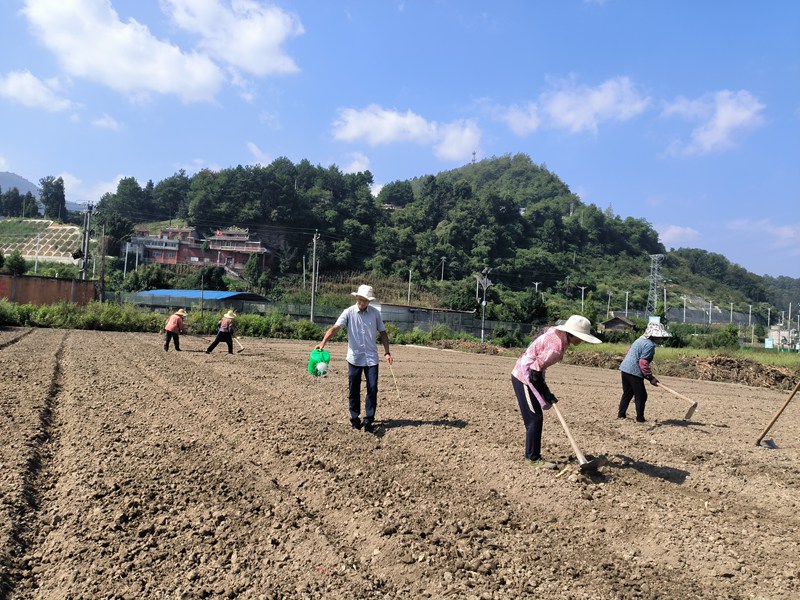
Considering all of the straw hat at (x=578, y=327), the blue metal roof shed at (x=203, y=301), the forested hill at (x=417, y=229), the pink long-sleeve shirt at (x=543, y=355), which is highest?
the forested hill at (x=417, y=229)

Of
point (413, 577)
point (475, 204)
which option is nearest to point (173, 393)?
point (413, 577)

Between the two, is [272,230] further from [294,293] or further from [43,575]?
[43,575]

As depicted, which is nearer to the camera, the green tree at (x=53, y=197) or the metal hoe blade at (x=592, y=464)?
the metal hoe blade at (x=592, y=464)

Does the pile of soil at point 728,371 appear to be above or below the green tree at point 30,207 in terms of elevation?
below

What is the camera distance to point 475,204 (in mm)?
110375

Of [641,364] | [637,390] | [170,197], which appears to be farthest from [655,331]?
[170,197]

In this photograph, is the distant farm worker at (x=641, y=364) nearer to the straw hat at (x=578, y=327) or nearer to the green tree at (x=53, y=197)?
the straw hat at (x=578, y=327)

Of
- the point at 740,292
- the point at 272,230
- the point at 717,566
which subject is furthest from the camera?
the point at 740,292

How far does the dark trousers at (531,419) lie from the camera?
5523mm

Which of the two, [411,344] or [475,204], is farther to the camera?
[475,204]

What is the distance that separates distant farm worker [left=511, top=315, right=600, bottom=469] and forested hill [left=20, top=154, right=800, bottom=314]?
54631 millimetres

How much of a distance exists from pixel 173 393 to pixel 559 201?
6160 inches

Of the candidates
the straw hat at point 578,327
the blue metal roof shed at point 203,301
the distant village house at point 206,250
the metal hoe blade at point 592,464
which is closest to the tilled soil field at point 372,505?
the metal hoe blade at point 592,464

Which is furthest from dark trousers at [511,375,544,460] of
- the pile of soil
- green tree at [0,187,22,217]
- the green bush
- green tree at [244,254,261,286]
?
green tree at [0,187,22,217]
